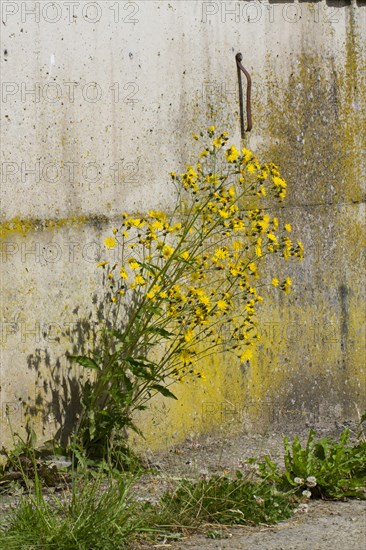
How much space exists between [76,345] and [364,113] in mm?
2412

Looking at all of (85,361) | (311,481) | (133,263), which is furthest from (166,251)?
(311,481)

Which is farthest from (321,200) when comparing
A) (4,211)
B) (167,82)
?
(4,211)

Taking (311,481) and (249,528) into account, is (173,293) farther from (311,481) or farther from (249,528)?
(249,528)

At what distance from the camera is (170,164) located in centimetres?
581

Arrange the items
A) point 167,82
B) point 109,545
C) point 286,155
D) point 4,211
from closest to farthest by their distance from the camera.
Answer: point 109,545
point 4,211
point 167,82
point 286,155

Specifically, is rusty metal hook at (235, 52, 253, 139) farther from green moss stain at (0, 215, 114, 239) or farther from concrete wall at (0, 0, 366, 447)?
green moss stain at (0, 215, 114, 239)

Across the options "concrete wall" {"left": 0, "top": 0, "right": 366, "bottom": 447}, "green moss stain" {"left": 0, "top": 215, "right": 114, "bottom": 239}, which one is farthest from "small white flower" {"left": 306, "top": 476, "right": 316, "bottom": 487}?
"green moss stain" {"left": 0, "top": 215, "right": 114, "bottom": 239}

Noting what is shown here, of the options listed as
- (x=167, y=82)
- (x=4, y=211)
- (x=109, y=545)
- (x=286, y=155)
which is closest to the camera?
(x=109, y=545)

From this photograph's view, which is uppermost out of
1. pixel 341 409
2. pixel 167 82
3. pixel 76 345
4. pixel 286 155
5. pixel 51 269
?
pixel 167 82

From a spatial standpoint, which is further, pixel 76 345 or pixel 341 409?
pixel 341 409

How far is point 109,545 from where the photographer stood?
410cm

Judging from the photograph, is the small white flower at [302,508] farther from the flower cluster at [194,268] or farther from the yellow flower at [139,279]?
the yellow flower at [139,279]

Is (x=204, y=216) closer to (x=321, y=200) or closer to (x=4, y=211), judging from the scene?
(x=4, y=211)

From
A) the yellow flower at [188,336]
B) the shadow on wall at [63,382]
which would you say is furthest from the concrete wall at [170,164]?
the yellow flower at [188,336]
